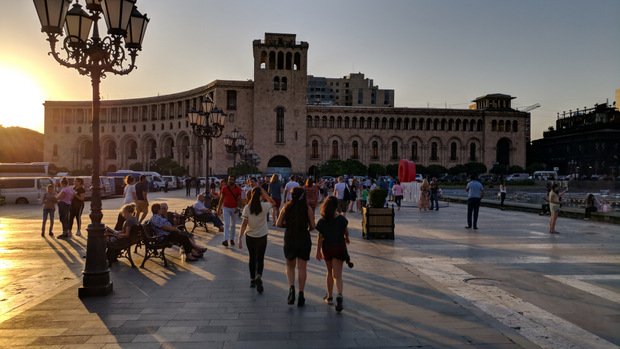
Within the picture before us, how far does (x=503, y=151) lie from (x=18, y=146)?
8701 centimetres

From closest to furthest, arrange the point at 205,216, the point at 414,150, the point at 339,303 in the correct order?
the point at 339,303 < the point at 205,216 < the point at 414,150

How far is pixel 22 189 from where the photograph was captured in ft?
80.0

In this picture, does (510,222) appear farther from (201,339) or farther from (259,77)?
(259,77)

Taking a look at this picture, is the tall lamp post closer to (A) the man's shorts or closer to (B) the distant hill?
(A) the man's shorts

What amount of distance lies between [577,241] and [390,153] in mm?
58888

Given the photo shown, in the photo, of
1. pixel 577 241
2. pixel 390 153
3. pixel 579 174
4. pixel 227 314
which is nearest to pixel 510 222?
pixel 577 241

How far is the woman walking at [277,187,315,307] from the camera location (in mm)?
5508

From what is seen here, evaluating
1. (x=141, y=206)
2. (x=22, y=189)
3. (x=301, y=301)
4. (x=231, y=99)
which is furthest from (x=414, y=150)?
(x=301, y=301)

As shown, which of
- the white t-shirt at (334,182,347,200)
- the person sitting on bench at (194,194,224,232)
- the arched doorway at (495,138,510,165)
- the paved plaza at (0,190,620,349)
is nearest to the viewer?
the paved plaza at (0,190,620,349)

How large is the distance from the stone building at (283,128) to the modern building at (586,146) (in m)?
6.99

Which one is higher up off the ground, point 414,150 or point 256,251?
point 414,150

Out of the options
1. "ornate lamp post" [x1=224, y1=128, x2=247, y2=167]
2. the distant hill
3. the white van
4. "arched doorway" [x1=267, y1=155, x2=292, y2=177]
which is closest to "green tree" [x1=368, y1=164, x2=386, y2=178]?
"arched doorway" [x1=267, y1=155, x2=292, y2=177]

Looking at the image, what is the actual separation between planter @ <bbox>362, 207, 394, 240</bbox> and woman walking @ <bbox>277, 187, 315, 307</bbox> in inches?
222

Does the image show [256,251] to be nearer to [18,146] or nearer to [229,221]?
[229,221]
